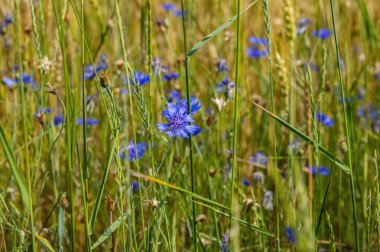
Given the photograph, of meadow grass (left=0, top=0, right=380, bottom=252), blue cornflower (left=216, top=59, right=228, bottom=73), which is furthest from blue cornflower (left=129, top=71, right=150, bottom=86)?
blue cornflower (left=216, top=59, right=228, bottom=73)

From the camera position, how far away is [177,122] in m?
1.19

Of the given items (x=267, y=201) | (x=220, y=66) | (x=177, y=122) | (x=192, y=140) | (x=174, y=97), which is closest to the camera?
(x=177, y=122)

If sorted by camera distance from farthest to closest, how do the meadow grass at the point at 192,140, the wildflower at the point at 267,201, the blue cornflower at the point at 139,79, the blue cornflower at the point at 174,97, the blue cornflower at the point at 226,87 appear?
the blue cornflower at the point at 174,97
the wildflower at the point at 267,201
the blue cornflower at the point at 226,87
the meadow grass at the point at 192,140
the blue cornflower at the point at 139,79

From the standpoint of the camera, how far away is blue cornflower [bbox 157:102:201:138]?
46.1 inches

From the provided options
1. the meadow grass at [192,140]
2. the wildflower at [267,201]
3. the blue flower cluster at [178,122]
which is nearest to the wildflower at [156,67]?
the meadow grass at [192,140]

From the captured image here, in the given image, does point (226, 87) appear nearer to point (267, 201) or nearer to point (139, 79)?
point (267, 201)

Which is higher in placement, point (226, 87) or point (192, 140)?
point (226, 87)

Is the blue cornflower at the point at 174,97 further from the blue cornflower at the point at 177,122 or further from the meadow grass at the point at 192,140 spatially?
the blue cornflower at the point at 177,122

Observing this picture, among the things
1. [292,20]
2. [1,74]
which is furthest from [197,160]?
[1,74]

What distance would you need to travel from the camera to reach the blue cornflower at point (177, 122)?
117cm

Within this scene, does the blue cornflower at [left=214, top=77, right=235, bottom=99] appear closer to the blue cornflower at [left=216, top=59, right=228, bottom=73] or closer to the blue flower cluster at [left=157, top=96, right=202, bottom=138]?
→ the blue cornflower at [left=216, top=59, right=228, bottom=73]

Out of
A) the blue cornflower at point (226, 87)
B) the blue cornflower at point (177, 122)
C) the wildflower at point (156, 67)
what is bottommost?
the blue cornflower at point (177, 122)

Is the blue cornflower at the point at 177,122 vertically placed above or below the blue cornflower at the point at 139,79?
below

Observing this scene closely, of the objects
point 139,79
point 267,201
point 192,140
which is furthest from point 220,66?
point 139,79
